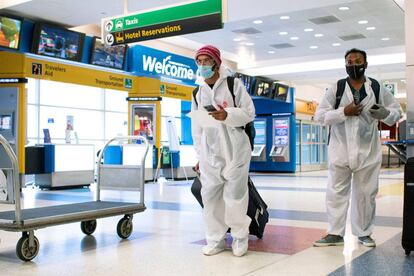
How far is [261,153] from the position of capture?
19250mm

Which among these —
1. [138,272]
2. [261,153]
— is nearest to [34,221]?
[138,272]

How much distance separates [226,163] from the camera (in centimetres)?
370

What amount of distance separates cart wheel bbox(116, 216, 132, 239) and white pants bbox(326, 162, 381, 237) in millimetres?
1827

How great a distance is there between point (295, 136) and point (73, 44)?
10968mm

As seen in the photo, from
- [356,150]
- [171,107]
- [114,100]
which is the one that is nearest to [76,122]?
[114,100]

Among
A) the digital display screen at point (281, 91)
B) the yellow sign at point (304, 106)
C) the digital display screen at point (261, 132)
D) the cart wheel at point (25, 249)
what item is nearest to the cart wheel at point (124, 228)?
the cart wheel at point (25, 249)

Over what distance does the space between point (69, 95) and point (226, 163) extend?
1303 cm

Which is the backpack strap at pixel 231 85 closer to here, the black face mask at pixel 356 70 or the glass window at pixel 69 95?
the black face mask at pixel 356 70

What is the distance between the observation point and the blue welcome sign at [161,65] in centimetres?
1188

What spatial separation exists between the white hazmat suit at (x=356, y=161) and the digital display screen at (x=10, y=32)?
707 cm

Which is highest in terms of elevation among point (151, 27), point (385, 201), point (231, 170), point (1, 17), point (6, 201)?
point (1, 17)

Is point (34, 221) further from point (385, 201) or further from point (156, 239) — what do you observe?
point (385, 201)

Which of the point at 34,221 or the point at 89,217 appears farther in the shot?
the point at 89,217

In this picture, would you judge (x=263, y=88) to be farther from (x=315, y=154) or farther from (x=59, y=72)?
(x=59, y=72)
